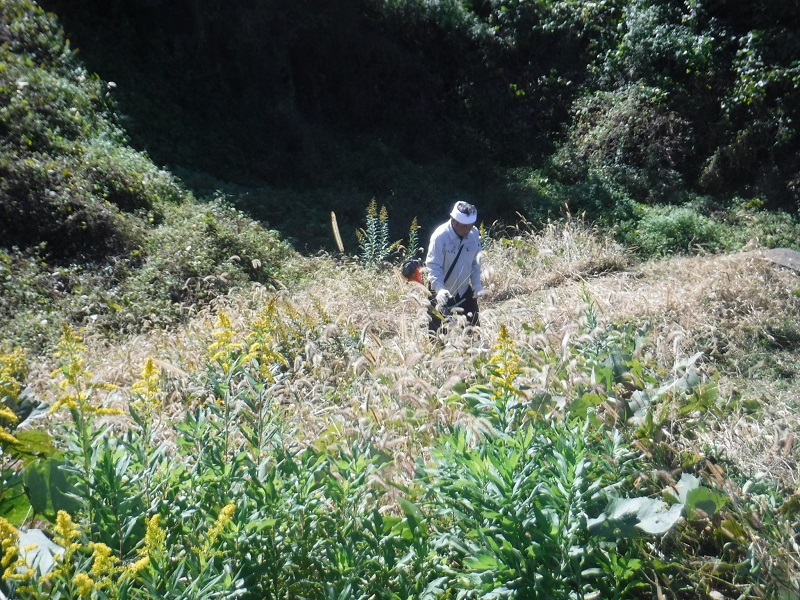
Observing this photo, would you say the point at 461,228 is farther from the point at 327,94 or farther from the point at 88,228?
the point at 327,94

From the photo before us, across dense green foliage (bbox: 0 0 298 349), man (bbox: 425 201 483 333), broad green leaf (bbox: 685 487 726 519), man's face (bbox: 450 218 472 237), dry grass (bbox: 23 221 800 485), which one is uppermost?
dense green foliage (bbox: 0 0 298 349)

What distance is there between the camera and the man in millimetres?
6418

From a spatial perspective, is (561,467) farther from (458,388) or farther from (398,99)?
(398,99)

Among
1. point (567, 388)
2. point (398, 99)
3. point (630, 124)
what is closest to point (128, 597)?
point (567, 388)

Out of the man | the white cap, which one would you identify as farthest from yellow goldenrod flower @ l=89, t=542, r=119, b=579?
the white cap

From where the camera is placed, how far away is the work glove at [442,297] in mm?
6020

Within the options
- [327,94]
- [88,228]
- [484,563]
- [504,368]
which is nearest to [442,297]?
[504,368]

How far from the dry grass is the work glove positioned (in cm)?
14

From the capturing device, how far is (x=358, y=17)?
17.2 meters

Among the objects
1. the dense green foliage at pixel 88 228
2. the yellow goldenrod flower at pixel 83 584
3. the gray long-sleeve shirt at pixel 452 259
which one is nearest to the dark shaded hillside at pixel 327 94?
the dense green foliage at pixel 88 228

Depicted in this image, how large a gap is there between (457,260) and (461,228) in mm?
300

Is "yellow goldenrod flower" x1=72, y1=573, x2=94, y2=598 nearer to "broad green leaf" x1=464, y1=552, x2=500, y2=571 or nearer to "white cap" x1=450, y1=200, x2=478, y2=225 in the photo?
"broad green leaf" x1=464, y1=552, x2=500, y2=571

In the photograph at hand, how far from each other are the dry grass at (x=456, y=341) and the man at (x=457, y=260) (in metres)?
0.23

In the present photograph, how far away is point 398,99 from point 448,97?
1.28m
